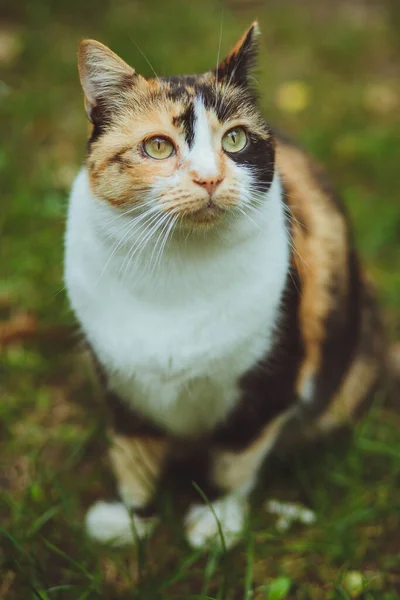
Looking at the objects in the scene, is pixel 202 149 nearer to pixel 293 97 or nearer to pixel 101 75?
pixel 101 75

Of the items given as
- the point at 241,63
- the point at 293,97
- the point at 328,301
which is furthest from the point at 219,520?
the point at 293,97

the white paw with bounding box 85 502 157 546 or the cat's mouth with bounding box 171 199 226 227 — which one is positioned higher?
the cat's mouth with bounding box 171 199 226 227

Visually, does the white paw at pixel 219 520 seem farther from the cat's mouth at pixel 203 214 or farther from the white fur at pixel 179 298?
the cat's mouth at pixel 203 214

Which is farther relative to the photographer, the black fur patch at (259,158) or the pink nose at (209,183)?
the black fur patch at (259,158)

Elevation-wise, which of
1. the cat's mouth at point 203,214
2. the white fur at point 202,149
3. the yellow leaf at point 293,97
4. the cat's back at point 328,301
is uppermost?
the yellow leaf at point 293,97

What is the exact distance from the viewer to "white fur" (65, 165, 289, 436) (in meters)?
1.50

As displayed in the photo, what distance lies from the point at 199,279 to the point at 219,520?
0.75 metres

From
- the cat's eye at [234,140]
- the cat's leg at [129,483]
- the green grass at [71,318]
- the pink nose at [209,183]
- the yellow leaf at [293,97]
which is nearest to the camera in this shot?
the pink nose at [209,183]

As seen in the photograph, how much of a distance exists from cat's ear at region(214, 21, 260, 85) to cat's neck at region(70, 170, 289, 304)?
25 centimetres

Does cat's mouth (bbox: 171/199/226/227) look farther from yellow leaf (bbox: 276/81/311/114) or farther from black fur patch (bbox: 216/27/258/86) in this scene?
yellow leaf (bbox: 276/81/311/114)

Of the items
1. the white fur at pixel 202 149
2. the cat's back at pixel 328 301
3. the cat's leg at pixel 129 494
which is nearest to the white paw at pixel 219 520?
the cat's leg at pixel 129 494

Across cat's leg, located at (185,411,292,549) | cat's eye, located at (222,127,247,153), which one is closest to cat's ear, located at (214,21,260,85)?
cat's eye, located at (222,127,247,153)

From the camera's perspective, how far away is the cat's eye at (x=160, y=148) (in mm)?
1391

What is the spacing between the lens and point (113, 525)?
1.88 m
